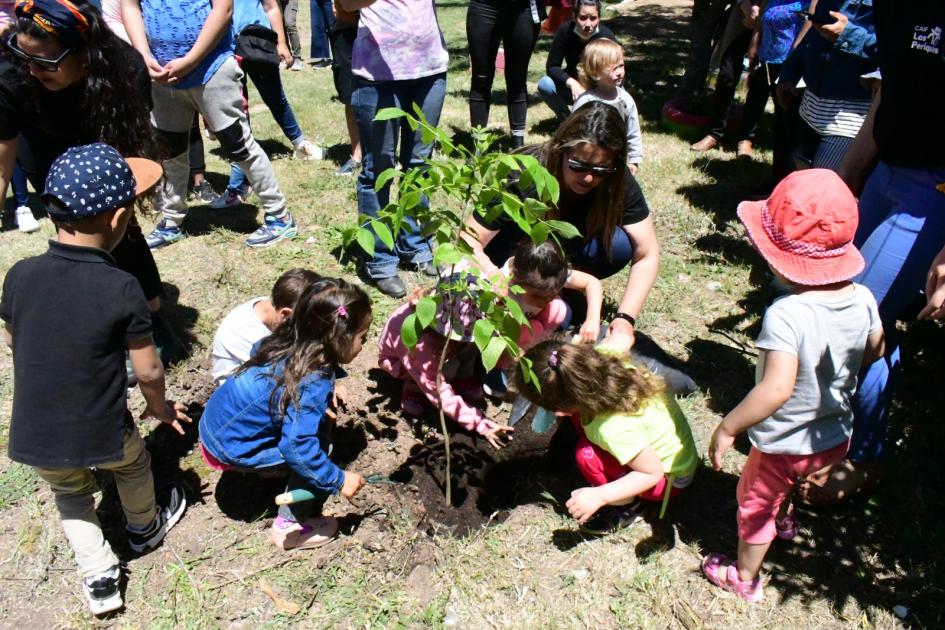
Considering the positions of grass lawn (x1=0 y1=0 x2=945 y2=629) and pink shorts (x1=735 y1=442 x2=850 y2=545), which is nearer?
pink shorts (x1=735 y1=442 x2=850 y2=545)

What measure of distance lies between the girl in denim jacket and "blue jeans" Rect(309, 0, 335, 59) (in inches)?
249

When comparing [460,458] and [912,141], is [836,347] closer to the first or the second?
[912,141]

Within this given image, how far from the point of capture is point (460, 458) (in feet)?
9.34

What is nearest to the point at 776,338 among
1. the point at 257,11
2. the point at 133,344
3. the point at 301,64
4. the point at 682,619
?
the point at 682,619

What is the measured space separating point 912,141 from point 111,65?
2980 millimetres

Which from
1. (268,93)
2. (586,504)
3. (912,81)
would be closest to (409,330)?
(586,504)

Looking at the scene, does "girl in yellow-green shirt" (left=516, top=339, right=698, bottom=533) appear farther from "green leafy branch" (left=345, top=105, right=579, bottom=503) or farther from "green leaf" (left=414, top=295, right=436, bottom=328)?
"green leaf" (left=414, top=295, right=436, bottom=328)

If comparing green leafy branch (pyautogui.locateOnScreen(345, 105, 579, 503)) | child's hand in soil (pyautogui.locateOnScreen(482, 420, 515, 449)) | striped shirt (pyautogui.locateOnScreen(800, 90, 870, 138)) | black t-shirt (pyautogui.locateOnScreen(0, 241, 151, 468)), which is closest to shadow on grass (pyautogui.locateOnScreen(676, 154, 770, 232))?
striped shirt (pyautogui.locateOnScreen(800, 90, 870, 138))

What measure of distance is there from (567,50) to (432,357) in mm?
3825

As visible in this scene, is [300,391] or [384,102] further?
[384,102]

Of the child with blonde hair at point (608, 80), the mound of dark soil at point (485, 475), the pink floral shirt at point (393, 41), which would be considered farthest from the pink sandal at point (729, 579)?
the child with blonde hair at point (608, 80)

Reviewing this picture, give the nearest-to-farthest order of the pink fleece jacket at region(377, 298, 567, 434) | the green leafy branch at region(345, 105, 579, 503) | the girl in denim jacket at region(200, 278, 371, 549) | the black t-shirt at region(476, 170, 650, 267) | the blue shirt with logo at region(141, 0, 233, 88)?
the green leafy branch at region(345, 105, 579, 503) < the girl in denim jacket at region(200, 278, 371, 549) < the pink fleece jacket at region(377, 298, 567, 434) < the black t-shirt at region(476, 170, 650, 267) < the blue shirt with logo at region(141, 0, 233, 88)

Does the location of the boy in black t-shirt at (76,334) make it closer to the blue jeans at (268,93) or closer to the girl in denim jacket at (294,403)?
the girl in denim jacket at (294,403)

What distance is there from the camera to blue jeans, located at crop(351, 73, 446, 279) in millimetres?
3629
